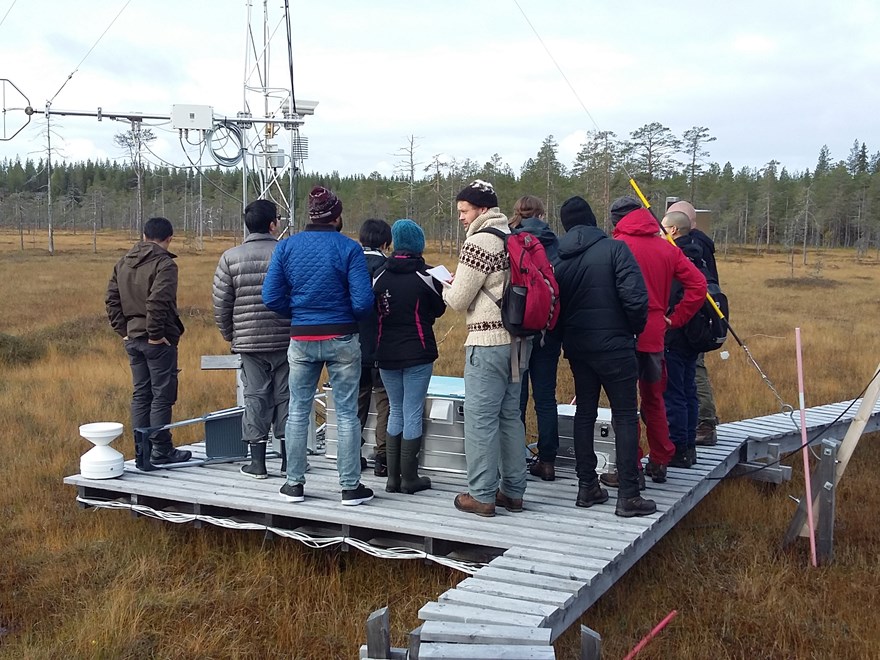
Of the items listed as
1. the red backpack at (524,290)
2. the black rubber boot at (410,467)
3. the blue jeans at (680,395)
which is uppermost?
the red backpack at (524,290)

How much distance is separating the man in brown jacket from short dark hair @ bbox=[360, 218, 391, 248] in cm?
145

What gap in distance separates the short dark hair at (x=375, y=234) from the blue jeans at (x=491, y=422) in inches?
52.3

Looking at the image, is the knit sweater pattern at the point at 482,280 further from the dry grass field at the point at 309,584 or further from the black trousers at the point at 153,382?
the black trousers at the point at 153,382

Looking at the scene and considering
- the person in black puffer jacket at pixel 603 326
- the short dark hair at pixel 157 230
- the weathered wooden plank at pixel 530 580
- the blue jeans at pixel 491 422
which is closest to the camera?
the weathered wooden plank at pixel 530 580

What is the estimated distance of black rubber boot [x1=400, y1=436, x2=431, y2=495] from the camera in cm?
525

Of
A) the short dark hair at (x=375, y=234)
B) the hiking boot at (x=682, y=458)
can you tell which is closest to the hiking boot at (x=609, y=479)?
the hiking boot at (x=682, y=458)

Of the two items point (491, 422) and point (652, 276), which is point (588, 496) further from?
point (652, 276)

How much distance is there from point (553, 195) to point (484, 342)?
57967mm

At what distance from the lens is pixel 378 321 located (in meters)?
5.20

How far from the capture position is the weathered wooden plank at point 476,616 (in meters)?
3.38

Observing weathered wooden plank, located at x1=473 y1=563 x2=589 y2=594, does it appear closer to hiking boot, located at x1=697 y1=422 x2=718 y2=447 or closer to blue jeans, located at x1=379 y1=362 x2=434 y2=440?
blue jeans, located at x1=379 y1=362 x2=434 y2=440

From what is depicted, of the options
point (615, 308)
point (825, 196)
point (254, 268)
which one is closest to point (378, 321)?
point (254, 268)

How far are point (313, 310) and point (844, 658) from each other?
11.3ft

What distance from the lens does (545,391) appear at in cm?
563
